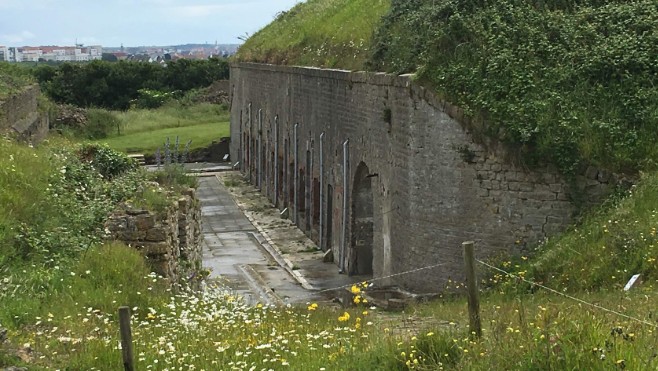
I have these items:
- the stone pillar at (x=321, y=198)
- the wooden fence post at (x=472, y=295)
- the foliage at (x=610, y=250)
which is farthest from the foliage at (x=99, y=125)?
the wooden fence post at (x=472, y=295)

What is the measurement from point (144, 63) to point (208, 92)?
25.2ft

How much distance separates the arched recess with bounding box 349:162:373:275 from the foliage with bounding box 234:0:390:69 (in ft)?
9.27

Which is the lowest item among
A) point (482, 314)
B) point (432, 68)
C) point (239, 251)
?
point (239, 251)

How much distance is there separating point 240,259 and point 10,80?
6.95 m

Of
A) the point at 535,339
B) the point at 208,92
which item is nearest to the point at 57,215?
the point at 535,339

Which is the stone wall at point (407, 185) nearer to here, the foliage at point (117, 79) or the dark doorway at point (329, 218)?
the dark doorway at point (329, 218)

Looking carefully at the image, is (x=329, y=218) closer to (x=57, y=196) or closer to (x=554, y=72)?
(x=554, y=72)

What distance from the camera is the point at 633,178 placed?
15.2m

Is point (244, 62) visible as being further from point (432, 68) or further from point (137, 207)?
point (137, 207)

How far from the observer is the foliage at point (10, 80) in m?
22.0

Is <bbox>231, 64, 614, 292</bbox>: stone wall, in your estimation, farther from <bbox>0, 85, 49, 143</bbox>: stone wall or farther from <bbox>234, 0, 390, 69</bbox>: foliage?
<bbox>0, 85, 49, 143</bbox>: stone wall

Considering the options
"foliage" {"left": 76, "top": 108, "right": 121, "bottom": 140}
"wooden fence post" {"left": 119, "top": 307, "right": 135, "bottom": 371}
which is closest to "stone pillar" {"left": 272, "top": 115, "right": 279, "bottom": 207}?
"foliage" {"left": 76, "top": 108, "right": 121, "bottom": 140}

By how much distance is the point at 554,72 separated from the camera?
16750 millimetres

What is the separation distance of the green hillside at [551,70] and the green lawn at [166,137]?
85.0 ft
